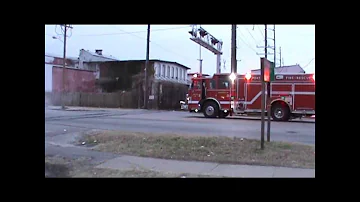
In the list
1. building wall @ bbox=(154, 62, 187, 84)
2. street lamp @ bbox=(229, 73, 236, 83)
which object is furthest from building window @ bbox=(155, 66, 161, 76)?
street lamp @ bbox=(229, 73, 236, 83)

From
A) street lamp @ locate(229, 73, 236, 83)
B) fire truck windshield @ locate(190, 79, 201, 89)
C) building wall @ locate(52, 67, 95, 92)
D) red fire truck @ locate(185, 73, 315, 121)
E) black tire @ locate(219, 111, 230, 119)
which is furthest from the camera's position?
building wall @ locate(52, 67, 95, 92)

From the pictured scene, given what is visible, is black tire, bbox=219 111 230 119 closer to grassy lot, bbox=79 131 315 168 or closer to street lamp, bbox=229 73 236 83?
street lamp, bbox=229 73 236 83

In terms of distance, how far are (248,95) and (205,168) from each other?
547 inches

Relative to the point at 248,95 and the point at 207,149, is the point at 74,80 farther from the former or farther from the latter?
the point at 207,149

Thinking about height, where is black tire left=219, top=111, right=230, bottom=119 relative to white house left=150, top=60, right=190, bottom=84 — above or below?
below

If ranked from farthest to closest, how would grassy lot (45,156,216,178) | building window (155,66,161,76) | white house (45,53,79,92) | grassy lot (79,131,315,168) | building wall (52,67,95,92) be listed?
building window (155,66,161,76), building wall (52,67,95,92), white house (45,53,79,92), grassy lot (79,131,315,168), grassy lot (45,156,216,178)

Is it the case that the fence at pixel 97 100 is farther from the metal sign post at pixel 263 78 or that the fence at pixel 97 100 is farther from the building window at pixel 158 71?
the metal sign post at pixel 263 78

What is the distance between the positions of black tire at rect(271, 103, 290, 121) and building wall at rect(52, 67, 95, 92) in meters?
26.6

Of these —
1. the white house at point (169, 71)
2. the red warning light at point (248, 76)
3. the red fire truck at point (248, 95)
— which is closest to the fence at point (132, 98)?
the white house at point (169, 71)

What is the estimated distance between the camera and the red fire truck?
1991 centimetres

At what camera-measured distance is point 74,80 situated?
150 ft

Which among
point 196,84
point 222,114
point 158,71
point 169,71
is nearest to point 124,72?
point 158,71
